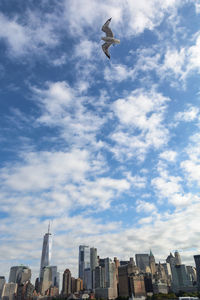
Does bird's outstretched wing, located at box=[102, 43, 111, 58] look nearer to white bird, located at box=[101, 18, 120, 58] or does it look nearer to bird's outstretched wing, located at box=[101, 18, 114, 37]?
white bird, located at box=[101, 18, 120, 58]

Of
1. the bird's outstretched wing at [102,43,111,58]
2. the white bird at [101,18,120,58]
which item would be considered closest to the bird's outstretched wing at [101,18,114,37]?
the white bird at [101,18,120,58]

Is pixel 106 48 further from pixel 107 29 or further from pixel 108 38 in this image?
pixel 107 29

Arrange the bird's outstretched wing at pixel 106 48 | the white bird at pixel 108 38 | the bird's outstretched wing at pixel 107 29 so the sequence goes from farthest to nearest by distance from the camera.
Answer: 1. the bird's outstretched wing at pixel 107 29
2. the white bird at pixel 108 38
3. the bird's outstretched wing at pixel 106 48

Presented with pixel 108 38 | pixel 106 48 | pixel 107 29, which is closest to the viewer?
pixel 106 48

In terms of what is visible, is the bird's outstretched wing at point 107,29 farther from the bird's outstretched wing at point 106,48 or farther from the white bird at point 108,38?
the bird's outstretched wing at point 106,48


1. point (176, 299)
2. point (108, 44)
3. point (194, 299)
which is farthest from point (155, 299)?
point (108, 44)

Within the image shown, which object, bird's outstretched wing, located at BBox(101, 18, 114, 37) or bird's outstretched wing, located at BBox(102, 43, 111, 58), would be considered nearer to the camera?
bird's outstretched wing, located at BBox(102, 43, 111, 58)

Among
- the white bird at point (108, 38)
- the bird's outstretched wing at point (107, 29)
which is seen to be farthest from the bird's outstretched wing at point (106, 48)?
the bird's outstretched wing at point (107, 29)

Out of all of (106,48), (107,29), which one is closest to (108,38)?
(107,29)

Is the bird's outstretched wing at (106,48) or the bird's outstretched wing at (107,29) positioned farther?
the bird's outstretched wing at (107,29)

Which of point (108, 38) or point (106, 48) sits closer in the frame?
point (106, 48)

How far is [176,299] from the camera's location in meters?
180

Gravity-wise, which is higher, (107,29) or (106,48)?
(107,29)

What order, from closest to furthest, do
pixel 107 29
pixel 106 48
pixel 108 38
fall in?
pixel 106 48 < pixel 108 38 < pixel 107 29
